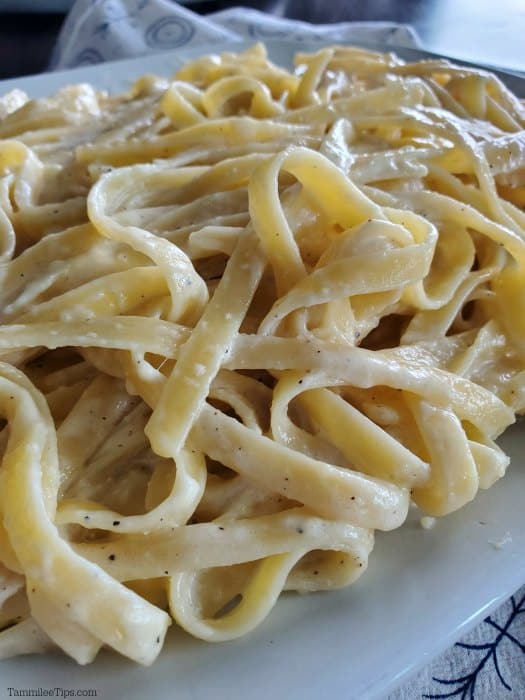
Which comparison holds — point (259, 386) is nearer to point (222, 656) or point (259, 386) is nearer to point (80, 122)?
point (222, 656)

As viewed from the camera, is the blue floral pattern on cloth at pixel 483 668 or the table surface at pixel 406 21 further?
the table surface at pixel 406 21

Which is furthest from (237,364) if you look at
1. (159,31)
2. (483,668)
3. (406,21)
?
(406,21)

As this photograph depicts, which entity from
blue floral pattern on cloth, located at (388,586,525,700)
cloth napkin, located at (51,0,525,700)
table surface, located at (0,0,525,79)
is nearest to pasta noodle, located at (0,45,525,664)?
blue floral pattern on cloth, located at (388,586,525,700)

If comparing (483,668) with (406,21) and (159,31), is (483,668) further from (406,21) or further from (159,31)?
(406,21)

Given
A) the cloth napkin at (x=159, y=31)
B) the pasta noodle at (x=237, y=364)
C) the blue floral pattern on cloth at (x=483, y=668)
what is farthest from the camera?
the cloth napkin at (x=159, y=31)

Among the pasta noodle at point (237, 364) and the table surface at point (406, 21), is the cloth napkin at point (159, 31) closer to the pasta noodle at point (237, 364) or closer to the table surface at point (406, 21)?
the table surface at point (406, 21)

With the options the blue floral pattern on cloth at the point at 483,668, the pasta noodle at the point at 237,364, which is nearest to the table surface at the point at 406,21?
the pasta noodle at the point at 237,364

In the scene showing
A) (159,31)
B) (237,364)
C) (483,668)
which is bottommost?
(159,31)
